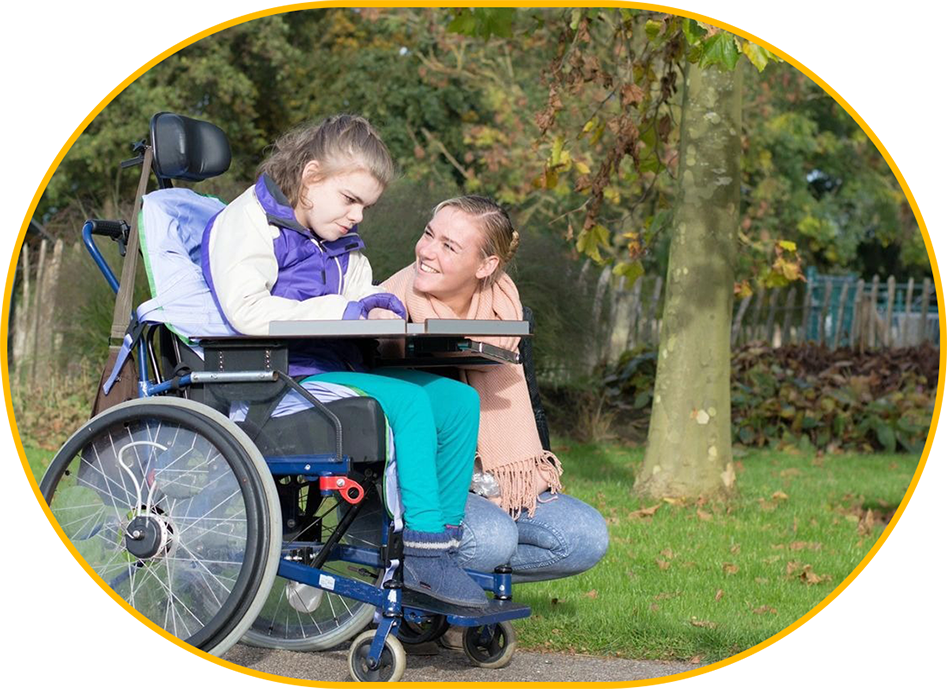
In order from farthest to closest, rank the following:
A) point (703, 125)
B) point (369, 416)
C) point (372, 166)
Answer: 1. point (703, 125)
2. point (372, 166)
3. point (369, 416)

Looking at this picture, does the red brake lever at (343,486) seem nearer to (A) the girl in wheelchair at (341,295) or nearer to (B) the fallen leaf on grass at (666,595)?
(A) the girl in wheelchair at (341,295)

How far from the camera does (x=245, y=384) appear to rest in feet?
11.7

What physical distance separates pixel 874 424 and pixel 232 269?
306 inches

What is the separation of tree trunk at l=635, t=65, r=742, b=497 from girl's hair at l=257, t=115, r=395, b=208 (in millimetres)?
3652

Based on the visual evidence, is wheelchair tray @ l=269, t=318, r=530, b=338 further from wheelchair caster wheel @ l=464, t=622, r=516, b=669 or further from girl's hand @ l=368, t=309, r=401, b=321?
wheelchair caster wheel @ l=464, t=622, r=516, b=669

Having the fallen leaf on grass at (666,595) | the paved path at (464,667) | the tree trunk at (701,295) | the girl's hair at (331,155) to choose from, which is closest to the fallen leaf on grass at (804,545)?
the tree trunk at (701,295)

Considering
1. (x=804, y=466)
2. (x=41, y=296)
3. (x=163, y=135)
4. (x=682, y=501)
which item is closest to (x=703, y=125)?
(x=682, y=501)

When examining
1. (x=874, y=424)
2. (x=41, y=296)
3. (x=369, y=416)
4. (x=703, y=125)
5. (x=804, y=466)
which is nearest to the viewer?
(x=369, y=416)

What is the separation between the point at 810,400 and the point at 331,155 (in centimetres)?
→ 747

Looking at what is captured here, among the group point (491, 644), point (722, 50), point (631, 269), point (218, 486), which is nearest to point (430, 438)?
point (218, 486)

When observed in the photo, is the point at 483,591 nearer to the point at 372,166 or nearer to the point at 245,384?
the point at 245,384

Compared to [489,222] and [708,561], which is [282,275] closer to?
[489,222]

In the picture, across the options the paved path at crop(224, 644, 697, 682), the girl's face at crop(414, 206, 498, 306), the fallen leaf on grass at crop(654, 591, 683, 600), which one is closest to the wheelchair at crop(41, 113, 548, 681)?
the paved path at crop(224, 644, 697, 682)

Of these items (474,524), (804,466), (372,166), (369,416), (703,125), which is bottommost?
(804,466)
